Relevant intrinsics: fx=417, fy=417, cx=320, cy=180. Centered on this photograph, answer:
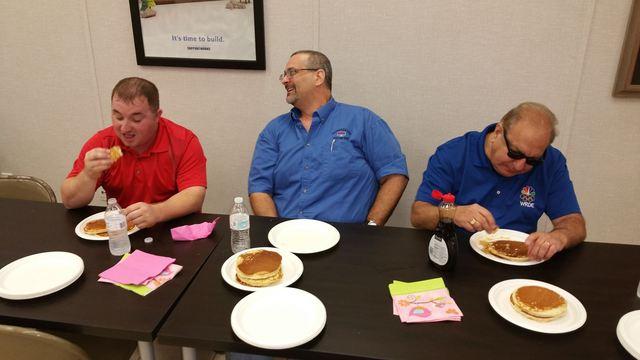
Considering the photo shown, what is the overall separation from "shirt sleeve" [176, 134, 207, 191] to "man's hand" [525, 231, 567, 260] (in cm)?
141

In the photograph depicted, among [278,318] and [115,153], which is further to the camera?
[115,153]

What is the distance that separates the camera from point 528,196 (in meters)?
1.83

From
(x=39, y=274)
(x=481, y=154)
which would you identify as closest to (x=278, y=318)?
(x=39, y=274)

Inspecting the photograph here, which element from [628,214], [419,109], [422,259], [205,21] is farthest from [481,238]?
[205,21]

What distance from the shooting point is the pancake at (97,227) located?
5.24 feet

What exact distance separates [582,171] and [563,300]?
69.3 inches

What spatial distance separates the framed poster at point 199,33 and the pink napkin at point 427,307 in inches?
76.5

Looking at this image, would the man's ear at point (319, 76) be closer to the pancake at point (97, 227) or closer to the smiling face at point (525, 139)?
the smiling face at point (525, 139)

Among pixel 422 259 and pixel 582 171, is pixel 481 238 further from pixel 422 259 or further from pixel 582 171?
pixel 582 171

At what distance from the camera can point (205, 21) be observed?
2.71 meters

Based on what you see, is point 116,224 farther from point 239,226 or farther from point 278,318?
point 278,318

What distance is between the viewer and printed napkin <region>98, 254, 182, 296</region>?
4.20 feet

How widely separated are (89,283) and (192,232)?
0.39 metres

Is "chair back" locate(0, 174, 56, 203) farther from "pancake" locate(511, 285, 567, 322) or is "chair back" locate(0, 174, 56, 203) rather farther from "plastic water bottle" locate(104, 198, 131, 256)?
"pancake" locate(511, 285, 567, 322)
